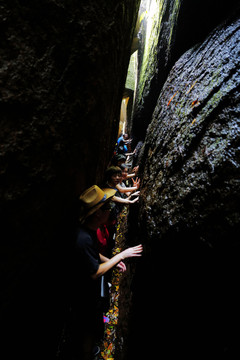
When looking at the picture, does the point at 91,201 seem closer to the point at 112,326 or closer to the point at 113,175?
the point at 113,175

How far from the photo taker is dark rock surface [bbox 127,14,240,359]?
1.13 meters

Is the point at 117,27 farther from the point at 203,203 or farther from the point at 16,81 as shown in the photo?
the point at 203,203

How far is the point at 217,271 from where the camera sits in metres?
1.15

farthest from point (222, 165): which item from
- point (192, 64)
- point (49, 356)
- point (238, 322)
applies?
point (49, 356)

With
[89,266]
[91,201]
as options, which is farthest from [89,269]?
[91,201]

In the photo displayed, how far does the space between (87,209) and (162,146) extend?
1.61 meters

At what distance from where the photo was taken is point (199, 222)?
1314 mm

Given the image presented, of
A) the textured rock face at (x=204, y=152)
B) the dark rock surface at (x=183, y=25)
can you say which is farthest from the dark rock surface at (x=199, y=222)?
the dark rock surface at (x=183, y=25)

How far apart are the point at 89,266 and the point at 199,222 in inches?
63.0

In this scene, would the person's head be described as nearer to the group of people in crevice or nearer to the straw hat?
the group of people in crevice

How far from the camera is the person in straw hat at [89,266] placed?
2.06 meters

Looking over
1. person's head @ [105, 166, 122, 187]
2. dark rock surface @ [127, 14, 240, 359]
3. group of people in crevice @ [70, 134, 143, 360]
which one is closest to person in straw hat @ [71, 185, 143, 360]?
group of people in crevice @ [70, 134, 143, 360]

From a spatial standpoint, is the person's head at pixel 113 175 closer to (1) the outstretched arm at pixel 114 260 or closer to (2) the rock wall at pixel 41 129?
(2) the rock wall at pixel 41 129

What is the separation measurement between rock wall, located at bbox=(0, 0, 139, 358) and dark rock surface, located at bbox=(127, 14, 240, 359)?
131 centimetres
